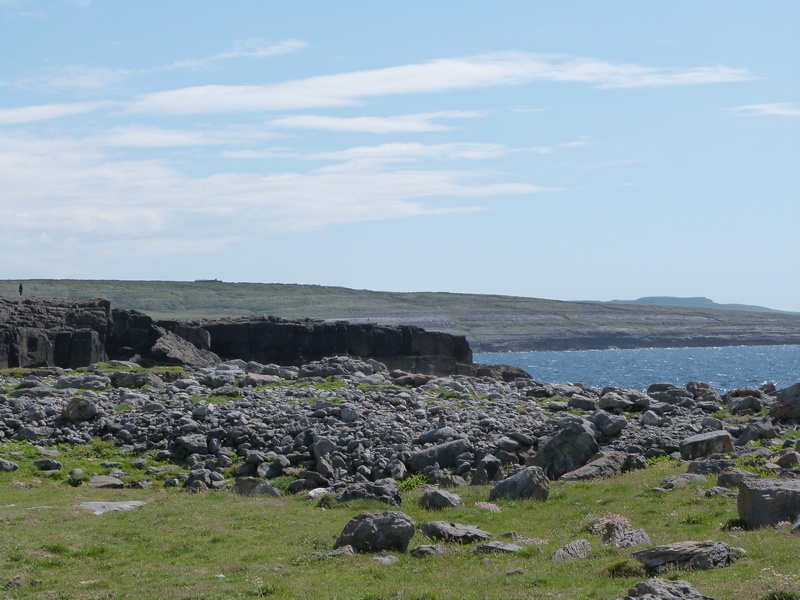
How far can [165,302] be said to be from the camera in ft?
649

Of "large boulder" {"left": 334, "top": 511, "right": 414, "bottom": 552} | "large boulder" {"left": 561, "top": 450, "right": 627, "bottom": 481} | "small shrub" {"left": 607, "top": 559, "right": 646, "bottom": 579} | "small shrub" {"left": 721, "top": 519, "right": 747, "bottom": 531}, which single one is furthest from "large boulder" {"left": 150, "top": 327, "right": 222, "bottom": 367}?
"small shrub" {"left": 607, "top": 559, "right": 646, "bottom": 579}

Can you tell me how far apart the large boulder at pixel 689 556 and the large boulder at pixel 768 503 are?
2530mm

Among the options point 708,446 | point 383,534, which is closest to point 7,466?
point 383,534

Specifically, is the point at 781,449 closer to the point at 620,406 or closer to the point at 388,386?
the point at 620,406

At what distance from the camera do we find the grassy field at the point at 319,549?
474 inches

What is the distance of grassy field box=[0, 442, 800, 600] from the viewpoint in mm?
12047

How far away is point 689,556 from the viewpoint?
12.2 metres

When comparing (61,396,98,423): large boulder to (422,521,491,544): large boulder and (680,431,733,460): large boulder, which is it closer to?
(422,521,491,544): large boulder

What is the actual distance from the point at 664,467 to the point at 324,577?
12241 mm

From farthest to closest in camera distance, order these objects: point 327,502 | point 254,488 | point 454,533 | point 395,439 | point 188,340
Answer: point 188,340 → point 395,439 → point 254,488 → point 327,502 → point 454,533

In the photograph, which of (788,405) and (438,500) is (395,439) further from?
(788,405)

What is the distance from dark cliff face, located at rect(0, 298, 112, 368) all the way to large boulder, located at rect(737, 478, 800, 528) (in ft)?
131

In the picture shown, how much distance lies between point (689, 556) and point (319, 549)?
18.2ft

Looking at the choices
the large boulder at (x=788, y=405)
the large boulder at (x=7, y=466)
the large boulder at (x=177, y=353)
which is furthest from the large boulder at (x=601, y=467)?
the large boulder at (x=177, y=353)
